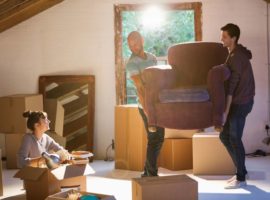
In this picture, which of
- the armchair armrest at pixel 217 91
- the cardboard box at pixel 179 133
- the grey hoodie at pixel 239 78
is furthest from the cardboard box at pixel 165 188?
the cardboard box at pixel 179 133

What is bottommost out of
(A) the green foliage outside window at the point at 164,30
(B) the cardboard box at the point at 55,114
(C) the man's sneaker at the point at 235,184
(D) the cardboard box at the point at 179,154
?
(C) the man's sneaker at the point at 235,184

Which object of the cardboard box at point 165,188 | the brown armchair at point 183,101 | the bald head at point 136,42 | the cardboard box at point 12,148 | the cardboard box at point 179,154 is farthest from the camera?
the cardboard box at point 12,148

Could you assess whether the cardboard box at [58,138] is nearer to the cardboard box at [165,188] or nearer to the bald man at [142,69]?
the bald man at [142,69]

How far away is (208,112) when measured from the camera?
375 cm

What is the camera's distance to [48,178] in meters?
3.54

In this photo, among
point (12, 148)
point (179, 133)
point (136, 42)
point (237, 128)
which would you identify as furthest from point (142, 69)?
point (12, 148)

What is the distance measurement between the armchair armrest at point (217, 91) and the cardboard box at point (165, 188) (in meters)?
0.72

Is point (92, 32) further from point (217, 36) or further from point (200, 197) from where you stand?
point (200, 197)

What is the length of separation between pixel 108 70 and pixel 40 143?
5.91 feet

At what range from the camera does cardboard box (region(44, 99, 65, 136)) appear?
17.8ft

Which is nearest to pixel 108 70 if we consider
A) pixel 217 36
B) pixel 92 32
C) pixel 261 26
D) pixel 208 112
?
pixel 92 32

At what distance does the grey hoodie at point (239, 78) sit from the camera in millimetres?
3916

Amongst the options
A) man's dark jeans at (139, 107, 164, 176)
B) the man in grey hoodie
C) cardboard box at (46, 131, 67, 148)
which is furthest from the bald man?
cardboard box at (46, 131, 67, 148)

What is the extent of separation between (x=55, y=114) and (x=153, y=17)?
1.50 metres
